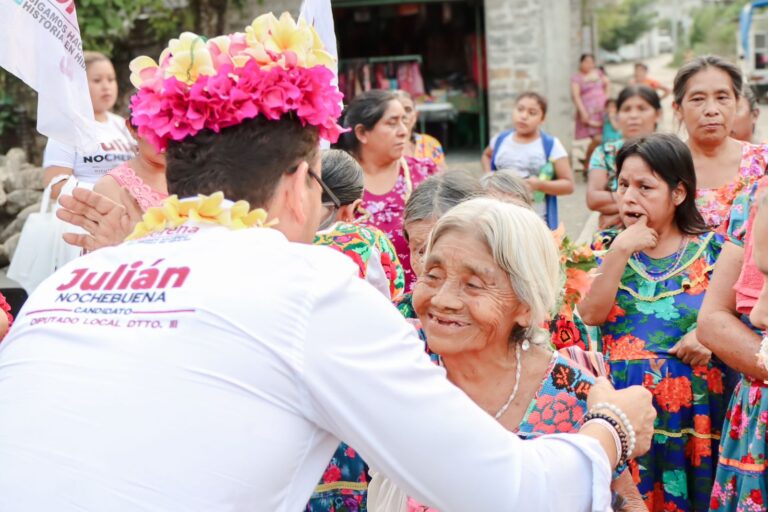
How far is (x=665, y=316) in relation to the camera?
13.4 ft

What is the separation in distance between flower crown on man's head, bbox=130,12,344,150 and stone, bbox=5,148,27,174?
926 cm

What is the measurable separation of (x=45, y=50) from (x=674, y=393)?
2885 mm

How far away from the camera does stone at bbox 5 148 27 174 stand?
10844mm

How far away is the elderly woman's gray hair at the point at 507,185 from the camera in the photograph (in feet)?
13.7

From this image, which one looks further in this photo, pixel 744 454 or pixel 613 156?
pixel 613 156

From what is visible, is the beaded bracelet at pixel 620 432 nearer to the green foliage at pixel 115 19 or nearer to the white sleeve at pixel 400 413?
the white sleeve at pixel 400 413

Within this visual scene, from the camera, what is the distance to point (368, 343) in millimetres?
1785

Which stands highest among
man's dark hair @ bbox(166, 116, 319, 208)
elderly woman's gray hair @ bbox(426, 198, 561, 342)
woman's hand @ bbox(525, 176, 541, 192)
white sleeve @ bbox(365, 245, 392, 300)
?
man's dark hair @ bbox(166, 116, 319, 208)

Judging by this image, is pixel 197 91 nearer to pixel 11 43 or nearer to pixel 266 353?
pixel 266 353

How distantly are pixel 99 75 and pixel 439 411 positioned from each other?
5.44 metres

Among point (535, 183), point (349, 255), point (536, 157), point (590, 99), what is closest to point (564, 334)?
point (349, 255)

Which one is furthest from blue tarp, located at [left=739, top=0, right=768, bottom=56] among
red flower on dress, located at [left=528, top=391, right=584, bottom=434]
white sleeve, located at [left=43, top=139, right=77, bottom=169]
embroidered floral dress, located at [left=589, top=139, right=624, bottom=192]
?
red flower on dress, located at [left=528, top=391, right=584, bottom=434]

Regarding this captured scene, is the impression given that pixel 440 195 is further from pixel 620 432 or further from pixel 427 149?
pixel 427 149

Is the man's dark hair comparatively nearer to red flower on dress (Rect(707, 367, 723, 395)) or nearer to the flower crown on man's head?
the flower crown on man's head
